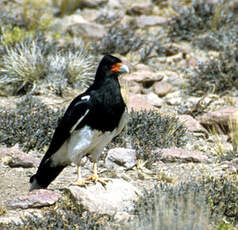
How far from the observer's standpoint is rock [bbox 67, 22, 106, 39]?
1123 centimetres

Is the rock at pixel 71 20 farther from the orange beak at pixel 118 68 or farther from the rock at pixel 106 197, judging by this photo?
the rock at pixel 106 197

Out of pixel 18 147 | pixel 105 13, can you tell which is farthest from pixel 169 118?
pixel 105 13

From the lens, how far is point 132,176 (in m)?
5.94

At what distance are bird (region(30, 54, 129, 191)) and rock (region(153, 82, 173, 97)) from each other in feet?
13.8

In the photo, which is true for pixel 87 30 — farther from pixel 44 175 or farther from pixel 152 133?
pixel 44 175

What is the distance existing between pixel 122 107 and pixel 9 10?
803 cm

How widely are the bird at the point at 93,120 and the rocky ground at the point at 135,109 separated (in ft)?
1.36

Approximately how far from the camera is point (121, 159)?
602cm

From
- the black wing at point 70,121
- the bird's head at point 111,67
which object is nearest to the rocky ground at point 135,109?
the black wing at point 70,121

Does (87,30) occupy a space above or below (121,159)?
above

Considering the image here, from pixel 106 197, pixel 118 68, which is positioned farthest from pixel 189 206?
pixel 118 68

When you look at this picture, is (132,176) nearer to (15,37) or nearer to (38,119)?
(38,119)

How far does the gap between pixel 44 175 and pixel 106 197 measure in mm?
903

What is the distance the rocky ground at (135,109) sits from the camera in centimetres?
468
